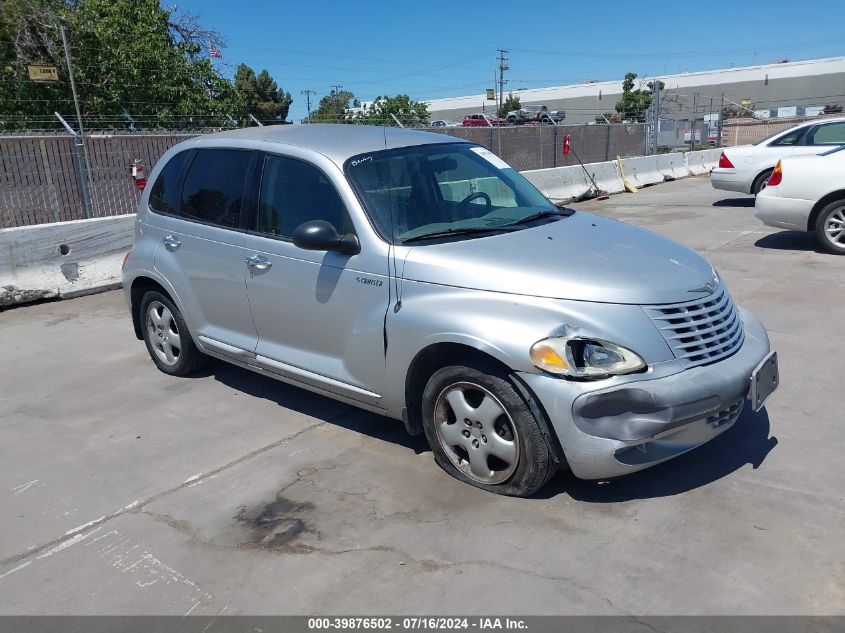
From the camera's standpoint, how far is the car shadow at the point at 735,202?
1429 centimetres

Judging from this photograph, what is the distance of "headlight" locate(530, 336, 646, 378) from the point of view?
10.9ft

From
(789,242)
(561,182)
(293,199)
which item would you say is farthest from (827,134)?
(293,199)

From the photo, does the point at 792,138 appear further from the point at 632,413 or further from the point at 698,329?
the point at 632,413

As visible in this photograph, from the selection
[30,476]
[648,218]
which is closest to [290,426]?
[30,476]

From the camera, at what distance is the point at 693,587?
9.81 ft

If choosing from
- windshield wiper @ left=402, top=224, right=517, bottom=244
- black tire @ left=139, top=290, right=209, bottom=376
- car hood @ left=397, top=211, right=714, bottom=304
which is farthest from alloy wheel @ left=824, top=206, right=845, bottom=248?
black tire @ left=139, top=290, right=209, bottom=376

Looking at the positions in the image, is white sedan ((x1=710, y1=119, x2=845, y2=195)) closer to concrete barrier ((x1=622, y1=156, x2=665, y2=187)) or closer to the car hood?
concrete barrier ((x1=622, y1=156, x2=665, y2=187))

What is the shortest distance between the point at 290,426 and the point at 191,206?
1771 mm

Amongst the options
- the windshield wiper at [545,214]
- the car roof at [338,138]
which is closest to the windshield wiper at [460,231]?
the windshield wiper at [545,214]

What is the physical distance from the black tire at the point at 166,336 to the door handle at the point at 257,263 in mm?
1032

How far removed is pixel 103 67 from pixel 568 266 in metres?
21.5

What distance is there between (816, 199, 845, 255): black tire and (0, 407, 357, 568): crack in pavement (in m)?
6.96

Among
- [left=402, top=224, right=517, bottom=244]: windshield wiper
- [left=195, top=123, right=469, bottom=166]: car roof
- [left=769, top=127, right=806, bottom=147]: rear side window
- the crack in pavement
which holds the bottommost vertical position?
the crack in pavement

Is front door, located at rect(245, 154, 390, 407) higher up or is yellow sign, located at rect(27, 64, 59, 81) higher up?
yellow sign, located at rect(27, 64, 59, 81)
